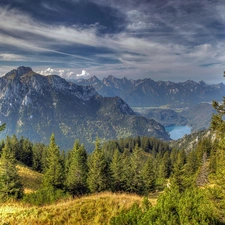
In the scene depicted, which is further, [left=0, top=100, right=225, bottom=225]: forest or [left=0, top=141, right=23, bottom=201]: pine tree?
[left=0, top=141, right=23, bottom=201]: pine tree

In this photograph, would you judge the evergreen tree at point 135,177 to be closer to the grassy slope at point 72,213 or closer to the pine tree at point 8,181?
the pine tree at point 8,181

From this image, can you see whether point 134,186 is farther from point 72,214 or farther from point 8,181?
point 72,214

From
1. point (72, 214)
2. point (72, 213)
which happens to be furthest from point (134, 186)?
point (72, 214)

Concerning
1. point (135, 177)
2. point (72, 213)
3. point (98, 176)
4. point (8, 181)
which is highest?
point (72, 213)

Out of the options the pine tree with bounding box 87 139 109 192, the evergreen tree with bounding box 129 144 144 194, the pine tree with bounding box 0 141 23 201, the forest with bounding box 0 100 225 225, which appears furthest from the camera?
the evergreen tree with bounding box 129 144 144 194

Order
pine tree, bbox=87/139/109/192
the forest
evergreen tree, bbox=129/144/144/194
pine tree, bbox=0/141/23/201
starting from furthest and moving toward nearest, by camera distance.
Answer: evergreen tree, bbox=129/144/144/194 < pine tree, bbox=87/139/109/192 < pine tree, bbox=0/141/23/201 < the forest

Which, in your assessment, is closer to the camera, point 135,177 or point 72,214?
point 72,214

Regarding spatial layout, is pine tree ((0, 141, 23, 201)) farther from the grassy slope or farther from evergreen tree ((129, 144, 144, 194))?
evergreen tree ((129, 144, 144, 194))

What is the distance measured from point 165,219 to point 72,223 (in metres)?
6.76

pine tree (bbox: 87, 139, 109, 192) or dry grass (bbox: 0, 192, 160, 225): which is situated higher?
dry grass (bbox: 0, 192, 160, 225)

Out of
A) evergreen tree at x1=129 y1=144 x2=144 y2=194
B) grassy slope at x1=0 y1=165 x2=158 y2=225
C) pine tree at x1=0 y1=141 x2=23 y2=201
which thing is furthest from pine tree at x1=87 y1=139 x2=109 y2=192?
grassy slope at x1=0 y1=165 x2=158 y2=225

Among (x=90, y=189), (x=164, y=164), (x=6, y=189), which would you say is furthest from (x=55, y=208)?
(x=164, y=164)

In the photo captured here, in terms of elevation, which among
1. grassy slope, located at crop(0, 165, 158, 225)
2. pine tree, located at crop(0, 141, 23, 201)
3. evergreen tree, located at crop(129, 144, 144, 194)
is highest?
grassy slope, located at crop(0, 165, 158, 225)

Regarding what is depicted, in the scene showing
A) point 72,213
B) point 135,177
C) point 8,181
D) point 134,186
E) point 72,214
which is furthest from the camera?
point 134,186
